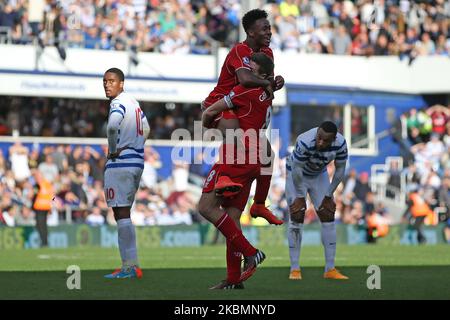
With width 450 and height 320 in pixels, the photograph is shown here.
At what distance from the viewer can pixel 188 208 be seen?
31922 mm

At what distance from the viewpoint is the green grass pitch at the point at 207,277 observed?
12.2 metres

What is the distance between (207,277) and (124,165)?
1.81 m

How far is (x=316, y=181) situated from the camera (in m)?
16.1

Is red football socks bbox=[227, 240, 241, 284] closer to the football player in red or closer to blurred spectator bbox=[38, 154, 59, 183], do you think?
the football player in red

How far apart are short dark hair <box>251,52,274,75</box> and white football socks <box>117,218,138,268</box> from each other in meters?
3.21

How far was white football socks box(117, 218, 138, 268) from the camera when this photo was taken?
15.0 metres

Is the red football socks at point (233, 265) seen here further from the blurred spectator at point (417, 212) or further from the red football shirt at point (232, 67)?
the blurred spectator at point (417, 212)

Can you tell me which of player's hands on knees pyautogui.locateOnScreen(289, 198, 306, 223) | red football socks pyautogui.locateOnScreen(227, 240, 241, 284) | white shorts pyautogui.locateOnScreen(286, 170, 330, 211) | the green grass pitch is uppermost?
white shorts pyautogui.locateOnScreen(286, 170, 330, 211)

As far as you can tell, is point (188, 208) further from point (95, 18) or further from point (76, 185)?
point (95, 18)

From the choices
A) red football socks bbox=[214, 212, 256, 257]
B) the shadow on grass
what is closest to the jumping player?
red football socks bbox=[214, 212, 256, 257]

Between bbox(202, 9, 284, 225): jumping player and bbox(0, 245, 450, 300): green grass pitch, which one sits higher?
bbox(202, 9, 284, 225): jumping player

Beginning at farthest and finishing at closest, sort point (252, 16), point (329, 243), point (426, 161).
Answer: point (426, 161)
point (329, 243)
point (252, 16)

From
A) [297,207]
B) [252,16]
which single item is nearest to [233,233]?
[252,16]

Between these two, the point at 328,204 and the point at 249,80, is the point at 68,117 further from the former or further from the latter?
the point at 249,80
